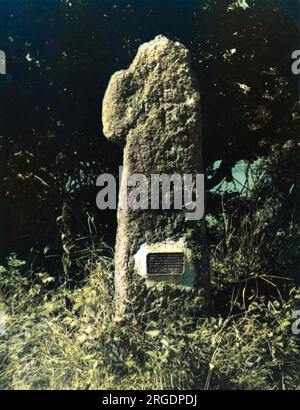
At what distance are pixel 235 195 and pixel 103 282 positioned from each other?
2.66 m

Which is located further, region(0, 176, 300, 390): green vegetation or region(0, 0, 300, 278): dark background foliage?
region(0, 0, 300, 278): dark background foliage

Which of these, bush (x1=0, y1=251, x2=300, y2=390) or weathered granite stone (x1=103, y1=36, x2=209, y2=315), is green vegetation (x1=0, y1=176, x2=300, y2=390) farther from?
weathered granite stone (x1=103, y1=36, x2=209, y2=315)

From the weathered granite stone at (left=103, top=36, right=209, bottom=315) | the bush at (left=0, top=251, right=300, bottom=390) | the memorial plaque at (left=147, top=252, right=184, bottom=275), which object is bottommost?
the bush at (left=0, top=251, right=300, bottom=390)

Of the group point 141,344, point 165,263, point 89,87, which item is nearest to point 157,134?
point 165,263

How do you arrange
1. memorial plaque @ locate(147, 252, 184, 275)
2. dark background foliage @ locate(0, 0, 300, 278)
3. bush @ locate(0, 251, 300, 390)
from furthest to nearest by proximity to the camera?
dark background foliage @ locate(0, 0, 300, 278) < memorial plaque @ locate(147, 252, 184, 275) < bush @ locate(0, 251, 300, 390)

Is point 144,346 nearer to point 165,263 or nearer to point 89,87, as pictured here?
point 165,263

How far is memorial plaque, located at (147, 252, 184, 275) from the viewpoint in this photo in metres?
4.74

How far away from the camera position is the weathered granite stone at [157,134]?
4816mm

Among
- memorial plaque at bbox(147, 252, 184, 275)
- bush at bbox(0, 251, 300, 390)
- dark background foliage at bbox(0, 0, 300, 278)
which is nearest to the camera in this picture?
Answer: bush at bbox(0, 251, 300, 390)

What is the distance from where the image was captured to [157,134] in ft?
15.9

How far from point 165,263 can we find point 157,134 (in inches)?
40.9

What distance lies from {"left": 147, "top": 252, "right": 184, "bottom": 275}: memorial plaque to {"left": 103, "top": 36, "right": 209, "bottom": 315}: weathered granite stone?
4.6 inches

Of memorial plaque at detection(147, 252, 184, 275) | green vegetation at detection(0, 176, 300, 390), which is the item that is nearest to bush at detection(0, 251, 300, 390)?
green vegetation at detection(0, 176, 300, 390)

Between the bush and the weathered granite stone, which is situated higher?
the weathered granite stone
